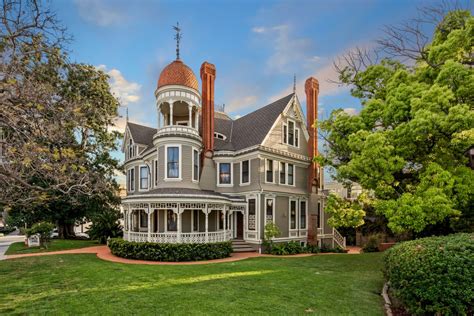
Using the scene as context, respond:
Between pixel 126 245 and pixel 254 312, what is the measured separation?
38.0 feet

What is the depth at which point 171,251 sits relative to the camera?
15.2 metres

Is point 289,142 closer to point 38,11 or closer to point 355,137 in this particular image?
point 355,137

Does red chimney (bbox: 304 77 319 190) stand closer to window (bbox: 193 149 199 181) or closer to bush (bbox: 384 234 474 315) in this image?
window (bbox: 193 149 199 181)

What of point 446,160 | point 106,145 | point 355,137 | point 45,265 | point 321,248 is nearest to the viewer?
point 446,160

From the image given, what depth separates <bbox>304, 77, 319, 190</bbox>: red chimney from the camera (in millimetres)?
22375

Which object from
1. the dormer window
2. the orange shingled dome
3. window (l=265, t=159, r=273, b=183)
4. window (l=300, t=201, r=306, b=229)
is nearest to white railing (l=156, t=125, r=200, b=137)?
the orange shingled dome

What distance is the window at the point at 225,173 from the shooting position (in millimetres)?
20750

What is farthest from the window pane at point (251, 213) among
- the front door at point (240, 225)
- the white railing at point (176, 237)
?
the white railing at point (176, 237)

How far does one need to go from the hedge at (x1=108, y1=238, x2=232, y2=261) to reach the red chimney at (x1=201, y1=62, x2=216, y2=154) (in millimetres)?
7013

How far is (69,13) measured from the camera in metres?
7.80

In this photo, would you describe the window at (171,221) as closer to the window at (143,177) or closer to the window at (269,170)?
the window at (143,177)

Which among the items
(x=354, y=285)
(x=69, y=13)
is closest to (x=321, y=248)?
(x=354, y=285)

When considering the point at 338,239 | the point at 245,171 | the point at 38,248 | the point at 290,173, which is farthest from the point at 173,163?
the point at 338,239

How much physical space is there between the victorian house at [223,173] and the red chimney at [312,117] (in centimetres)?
8
